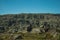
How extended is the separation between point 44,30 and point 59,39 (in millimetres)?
29801

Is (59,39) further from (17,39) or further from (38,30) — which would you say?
(38,30)

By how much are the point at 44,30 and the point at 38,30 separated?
16.3 ft

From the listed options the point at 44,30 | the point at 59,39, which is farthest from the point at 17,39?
the point at 44,30

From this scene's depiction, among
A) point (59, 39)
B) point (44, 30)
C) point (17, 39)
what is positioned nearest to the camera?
point (59, 39)

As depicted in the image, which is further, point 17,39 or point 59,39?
point 17,39

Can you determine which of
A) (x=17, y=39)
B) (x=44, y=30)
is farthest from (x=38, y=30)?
(x=17, y=39)

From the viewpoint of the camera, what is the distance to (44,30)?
73.6 meters

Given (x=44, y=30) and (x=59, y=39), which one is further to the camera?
(x=44, y=30)

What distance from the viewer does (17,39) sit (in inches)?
1924

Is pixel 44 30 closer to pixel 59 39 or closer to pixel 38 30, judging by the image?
pixel 38 30

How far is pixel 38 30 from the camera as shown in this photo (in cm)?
7762

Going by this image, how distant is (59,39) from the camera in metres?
43.9

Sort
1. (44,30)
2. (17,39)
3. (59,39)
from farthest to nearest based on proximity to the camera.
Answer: (44,30) < (17,39) < (59,39)

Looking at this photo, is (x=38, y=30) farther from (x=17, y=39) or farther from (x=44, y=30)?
(x=17, y=39)
